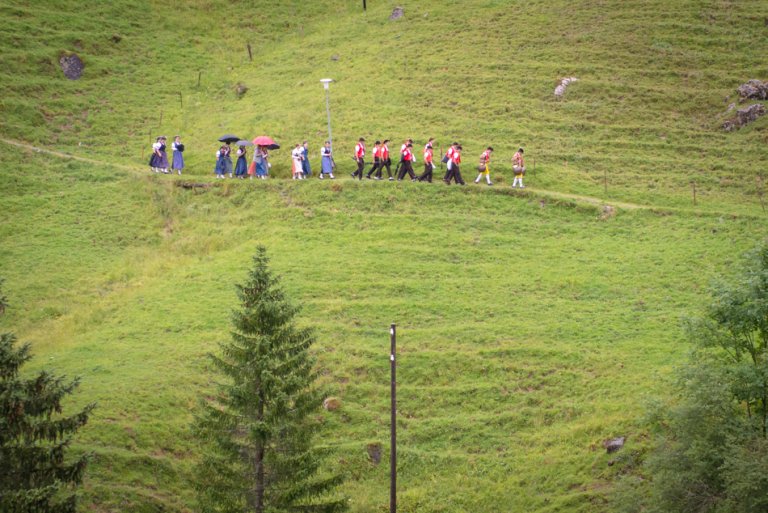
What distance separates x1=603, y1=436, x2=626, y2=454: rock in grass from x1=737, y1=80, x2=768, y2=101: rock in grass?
105 ft

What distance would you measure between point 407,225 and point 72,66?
32.8 metres

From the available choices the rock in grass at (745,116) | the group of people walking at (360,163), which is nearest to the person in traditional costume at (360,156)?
the group of people walking at (360,163)

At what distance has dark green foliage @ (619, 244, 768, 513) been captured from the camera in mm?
25016

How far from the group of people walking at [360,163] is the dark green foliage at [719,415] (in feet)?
71.5

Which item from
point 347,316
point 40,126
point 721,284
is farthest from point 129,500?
point 40,126

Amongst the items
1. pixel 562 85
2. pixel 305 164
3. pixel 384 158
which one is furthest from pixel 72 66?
pixel 562 85

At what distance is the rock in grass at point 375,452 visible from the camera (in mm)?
32219

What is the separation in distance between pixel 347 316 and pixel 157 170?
18728 millimetres

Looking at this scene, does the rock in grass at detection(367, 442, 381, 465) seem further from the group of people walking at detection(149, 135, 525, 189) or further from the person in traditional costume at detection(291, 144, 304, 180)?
the person in traditional costume at detection(291, 144, 304, 180)

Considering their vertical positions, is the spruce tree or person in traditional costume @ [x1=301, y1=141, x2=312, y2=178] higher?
person in traditional costume @ [x1=301, y1=141, x2=312, y2=178]

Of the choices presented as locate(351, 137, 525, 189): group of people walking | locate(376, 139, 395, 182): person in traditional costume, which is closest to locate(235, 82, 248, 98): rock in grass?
locate(351, 137, 525, 189): group of people walking

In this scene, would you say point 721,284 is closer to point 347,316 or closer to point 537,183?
point 347,316

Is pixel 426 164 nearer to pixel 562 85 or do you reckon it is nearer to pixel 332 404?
pixel 562 85

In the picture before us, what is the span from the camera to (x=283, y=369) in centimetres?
2462
